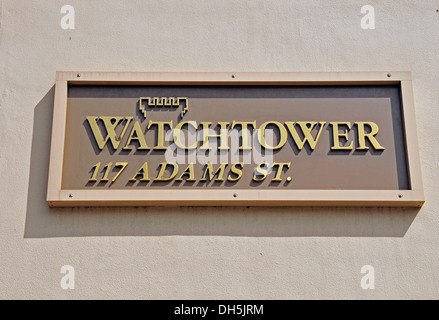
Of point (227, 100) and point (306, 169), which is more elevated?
point (227, 100)

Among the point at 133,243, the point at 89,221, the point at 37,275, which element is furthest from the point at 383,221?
the point at 37,275

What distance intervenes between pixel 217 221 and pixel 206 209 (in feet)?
0.45

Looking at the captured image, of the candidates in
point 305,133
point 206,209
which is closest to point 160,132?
point 206,209

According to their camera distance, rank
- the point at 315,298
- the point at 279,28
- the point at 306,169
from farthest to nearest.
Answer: the point at 279,28 < the point at 306,169 < the point at 315,298

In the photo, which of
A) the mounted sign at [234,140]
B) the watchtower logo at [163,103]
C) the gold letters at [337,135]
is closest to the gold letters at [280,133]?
the mounted sign at [234,140]

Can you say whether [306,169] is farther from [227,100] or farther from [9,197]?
[9,197]

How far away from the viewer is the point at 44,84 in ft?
18.7

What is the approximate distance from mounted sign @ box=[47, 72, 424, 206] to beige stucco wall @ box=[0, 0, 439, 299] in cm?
17

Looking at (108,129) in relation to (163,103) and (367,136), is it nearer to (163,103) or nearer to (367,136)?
(163,103)

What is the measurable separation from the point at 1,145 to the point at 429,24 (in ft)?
13.0

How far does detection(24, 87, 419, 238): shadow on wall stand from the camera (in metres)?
5.23

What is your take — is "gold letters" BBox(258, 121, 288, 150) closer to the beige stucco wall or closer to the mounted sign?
the mounted sign

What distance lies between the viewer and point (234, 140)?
5477 mm

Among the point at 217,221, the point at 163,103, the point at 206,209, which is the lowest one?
the point at 217,221
